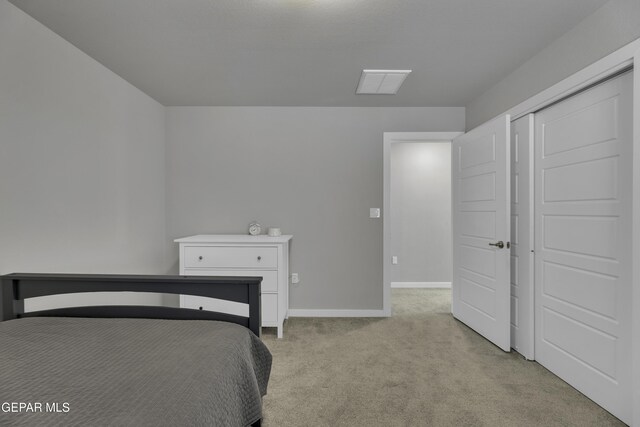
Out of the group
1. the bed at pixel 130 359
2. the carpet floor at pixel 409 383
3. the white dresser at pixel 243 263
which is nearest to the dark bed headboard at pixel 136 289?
the bed at pixel 130 359

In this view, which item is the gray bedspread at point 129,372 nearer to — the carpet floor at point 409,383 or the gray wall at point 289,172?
the carpet floor at point 409,383

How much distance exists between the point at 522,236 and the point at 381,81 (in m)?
1.79

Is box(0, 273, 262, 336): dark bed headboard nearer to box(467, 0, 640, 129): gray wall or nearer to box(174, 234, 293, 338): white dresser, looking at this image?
box(174, 234, 293, 338): white dresser

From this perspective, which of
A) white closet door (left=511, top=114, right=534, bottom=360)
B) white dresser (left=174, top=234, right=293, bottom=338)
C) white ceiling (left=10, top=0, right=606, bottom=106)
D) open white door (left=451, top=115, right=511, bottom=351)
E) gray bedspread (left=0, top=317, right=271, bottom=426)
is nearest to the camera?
gray bedspread (left=0, top=317, right=271, bottom=426)

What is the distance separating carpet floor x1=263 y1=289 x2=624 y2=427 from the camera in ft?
6.10

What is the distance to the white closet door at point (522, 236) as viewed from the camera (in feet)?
8.45

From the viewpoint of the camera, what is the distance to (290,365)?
2477 mm

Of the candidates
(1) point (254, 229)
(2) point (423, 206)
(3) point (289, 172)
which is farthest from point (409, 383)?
(2) point (423, 206)

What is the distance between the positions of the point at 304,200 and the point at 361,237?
77 centimetres

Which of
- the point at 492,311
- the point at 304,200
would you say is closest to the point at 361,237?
the point at 304,200

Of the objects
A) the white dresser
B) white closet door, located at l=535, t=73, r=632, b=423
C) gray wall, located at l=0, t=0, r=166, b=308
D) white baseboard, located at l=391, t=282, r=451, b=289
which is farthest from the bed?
white baseboard, located at l=391, t=282, r=451, b=289

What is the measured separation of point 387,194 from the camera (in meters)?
3.70

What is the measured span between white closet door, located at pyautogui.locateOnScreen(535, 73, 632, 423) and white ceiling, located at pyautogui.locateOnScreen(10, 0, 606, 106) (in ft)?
2.07

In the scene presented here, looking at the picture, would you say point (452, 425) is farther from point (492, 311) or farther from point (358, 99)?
point (358, 99)
